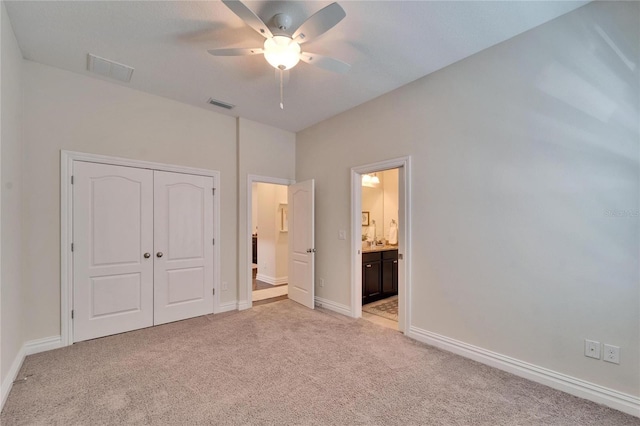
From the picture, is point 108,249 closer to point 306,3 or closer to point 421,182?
point 306,3

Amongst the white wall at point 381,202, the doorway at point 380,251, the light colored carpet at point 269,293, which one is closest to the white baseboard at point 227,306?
the light colored carpet at point 269,293

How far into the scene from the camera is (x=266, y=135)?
14.6 ft

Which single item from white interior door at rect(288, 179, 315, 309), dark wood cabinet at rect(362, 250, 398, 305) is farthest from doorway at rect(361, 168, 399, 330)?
white interior door at rect(288, 179, 315, 309)

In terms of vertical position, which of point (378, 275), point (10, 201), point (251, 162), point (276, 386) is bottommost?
point (276, 386)

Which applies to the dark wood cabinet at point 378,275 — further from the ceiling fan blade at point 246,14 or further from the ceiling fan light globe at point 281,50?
the ceiling fan blade at point 246,14

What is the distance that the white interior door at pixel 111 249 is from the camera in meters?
2.99

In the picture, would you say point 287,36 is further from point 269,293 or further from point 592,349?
point 269,293

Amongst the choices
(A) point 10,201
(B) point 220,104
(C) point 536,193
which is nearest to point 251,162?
(B) point 220,104

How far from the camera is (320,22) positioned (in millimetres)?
1841

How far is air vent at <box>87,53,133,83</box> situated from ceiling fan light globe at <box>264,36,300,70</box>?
173cm

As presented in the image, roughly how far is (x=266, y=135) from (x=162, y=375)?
3.40 metres

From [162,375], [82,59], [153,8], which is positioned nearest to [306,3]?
[153,8]

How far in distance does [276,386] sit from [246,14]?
2.66 m

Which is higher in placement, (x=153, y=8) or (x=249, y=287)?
(x=153, y=8)
